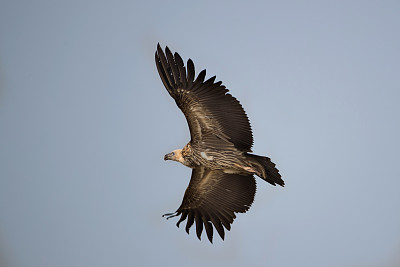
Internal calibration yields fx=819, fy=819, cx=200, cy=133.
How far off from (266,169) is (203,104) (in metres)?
2.10

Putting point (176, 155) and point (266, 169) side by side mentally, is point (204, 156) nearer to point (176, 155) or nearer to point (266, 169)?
point (176, 155)

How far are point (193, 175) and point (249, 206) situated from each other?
5.17 feet

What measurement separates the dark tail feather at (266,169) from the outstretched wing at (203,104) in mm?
282

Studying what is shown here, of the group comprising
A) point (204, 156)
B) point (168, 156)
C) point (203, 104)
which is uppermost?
point (203, 104)

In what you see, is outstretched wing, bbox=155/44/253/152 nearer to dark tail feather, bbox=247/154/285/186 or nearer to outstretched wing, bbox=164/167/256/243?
dark tail feather, bbox=247/154/285/186

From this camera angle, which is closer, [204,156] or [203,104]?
[203,104]

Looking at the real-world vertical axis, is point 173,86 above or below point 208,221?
above

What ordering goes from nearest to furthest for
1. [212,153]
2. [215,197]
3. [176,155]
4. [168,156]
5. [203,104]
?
[203,104] → [212,153] → [176,155] → [168,156] → [215,197]

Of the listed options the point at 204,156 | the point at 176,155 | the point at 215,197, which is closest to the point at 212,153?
the point at 204,156

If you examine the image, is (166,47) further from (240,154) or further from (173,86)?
(240,154)

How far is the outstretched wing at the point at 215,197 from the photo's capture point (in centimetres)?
1998

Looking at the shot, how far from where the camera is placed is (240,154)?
1908 cm

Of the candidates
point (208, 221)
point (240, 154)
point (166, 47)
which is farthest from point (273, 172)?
point (166, 47)

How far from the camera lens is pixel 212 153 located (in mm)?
19312
